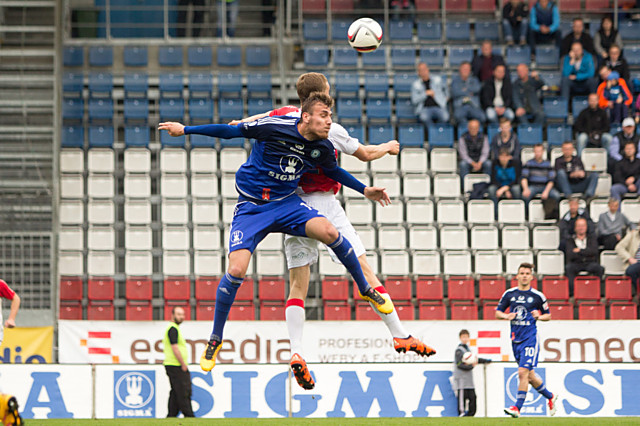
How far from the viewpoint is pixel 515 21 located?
66.7 ft

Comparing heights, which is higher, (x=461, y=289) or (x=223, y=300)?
(x=461, y=289)

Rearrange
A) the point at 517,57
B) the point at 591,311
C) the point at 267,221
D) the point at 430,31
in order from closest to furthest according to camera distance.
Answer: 1. the point at 267,221
2. the point at 591,311
3. the point at 517,57
4. the point at 430,31

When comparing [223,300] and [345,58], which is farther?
[345,58]

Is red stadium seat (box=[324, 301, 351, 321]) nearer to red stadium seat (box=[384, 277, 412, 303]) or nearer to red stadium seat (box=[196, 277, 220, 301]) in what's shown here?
red stadium seat (box=[384, 277, 412, 303])

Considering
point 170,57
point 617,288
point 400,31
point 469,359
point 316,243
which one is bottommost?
point 469,359

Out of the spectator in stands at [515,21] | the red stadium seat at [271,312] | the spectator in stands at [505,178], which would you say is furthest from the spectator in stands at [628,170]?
the red stadium seat at [271,312]

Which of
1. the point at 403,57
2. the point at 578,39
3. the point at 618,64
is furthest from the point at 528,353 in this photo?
the point at 403,57

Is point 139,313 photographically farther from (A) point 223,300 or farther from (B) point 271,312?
(A) point 223,300

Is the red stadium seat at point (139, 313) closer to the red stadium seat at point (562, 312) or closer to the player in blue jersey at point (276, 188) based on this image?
the red stadium seat at point (562, 312)

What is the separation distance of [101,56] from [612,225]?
34.5 ft

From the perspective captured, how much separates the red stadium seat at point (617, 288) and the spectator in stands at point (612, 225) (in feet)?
2.20

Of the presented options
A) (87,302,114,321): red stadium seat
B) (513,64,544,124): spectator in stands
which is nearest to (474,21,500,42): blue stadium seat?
(513,64,544,124): spectator in stands

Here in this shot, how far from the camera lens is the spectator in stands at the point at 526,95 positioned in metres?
19.0

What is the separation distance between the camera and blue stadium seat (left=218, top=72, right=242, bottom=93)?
19.7m
